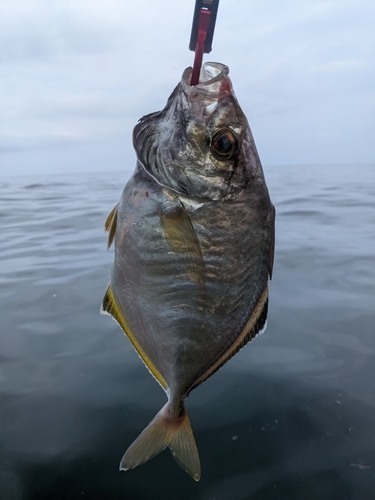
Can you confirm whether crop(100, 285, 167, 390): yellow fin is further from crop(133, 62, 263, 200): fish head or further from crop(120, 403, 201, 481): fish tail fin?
crop(133, 62, 263, 200): fish head

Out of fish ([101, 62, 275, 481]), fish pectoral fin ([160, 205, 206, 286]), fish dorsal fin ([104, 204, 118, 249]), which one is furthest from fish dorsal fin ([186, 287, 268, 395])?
fish dorsal fin ([104, 204, 118, 249])

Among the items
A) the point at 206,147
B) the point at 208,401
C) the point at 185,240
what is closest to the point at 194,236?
the point at 185,240

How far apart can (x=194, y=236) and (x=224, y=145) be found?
39 centimetres

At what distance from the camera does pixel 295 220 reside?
8789 mm

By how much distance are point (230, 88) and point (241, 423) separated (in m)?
2.08

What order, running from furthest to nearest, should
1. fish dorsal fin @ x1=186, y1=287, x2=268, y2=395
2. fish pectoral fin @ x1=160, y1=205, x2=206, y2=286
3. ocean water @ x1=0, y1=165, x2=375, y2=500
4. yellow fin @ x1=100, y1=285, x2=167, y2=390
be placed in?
ocean water @ x1=0, y1=165, x2=375, y2=500 < yellow fin @ x1=100, y1=285, x2=167, y2=390 < fish dorsal fin @ x1=186, y1=287, x2=268, y2=395 < fish pectoral fin @ x1=160, y1=205, x2=206, y2=286

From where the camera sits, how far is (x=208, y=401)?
281 centimetres

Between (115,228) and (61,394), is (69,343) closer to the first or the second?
(61,394)

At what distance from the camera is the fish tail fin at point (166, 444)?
1694 millimetres

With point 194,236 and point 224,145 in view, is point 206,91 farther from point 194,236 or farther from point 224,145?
point 194,236

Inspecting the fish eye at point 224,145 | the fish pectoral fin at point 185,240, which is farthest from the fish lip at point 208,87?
the fish pectoral fin at point 185,240

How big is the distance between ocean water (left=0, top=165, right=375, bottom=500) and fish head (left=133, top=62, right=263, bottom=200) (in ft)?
5.54

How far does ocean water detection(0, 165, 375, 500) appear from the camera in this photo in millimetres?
2199

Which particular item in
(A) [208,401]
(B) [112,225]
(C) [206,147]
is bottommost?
(A) [208,401]
